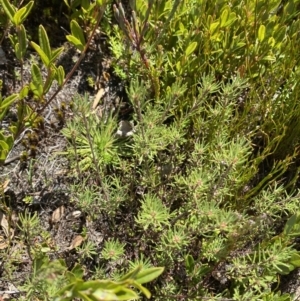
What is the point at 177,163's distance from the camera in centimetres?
192

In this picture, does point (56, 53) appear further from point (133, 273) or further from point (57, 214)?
point (133, 273)

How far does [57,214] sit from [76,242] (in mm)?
147

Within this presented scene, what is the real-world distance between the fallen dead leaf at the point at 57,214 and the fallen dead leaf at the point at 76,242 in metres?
0.11

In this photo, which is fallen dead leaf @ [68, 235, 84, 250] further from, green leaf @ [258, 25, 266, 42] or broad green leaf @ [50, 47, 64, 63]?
green leaf @ [258, 25, 266, 42]

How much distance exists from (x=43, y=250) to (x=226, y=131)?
2.61 ft

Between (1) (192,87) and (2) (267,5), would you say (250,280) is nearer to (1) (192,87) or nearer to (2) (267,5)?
(1) (192,87)

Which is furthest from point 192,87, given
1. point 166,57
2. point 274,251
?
point 274,251

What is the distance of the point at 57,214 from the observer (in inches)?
79.4

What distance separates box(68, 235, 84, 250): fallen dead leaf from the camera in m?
1.92

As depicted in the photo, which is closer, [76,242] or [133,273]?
[133,273]

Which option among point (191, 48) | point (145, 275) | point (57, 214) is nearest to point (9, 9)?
point (191, 48)

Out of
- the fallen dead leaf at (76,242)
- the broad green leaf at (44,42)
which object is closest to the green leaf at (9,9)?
the broad green leaf at (44,42)

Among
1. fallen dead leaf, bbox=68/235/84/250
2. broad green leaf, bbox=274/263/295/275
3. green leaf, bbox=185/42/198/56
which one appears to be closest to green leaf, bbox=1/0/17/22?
green leaf, bbox=185/42/198/56

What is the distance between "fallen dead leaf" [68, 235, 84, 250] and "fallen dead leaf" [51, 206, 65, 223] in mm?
Result: 107
